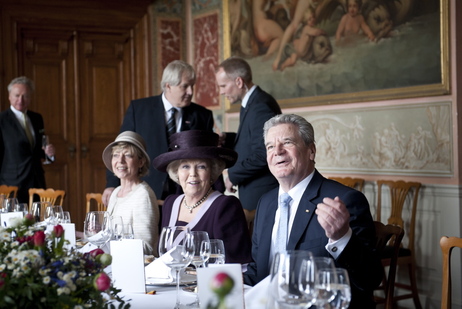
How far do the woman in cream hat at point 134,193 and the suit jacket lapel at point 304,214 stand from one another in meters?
1.26

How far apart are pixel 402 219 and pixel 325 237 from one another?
3.15 meters

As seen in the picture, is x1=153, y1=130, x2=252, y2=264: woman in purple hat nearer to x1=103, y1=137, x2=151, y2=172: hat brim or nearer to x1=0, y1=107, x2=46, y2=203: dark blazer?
x1=103, y1=137, x2=151, y2=172: hat brim

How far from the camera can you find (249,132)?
4.76m

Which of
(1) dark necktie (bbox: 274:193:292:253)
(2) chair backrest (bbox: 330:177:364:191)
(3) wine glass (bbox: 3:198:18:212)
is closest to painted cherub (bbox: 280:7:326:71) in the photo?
(2) chair backrest (bbox: 330:177:364:191)

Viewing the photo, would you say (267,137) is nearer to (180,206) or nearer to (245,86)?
(180,206)

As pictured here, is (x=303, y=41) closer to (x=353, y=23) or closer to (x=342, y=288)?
(x=353, y=23)

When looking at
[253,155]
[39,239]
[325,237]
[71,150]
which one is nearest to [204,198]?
[325,237]

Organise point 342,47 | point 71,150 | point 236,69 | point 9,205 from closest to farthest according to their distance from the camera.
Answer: point 9,205, point 236,69, point 342,47, point 71,150

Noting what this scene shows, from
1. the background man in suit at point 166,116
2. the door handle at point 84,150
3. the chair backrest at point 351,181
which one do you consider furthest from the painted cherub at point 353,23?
the door handle at point 84,150

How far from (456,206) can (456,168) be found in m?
0.31

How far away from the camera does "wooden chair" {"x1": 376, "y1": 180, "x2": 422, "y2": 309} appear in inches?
207

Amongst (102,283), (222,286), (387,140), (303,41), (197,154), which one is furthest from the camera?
(303,41)

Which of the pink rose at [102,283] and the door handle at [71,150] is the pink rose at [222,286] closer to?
the pink rose at [102,283]

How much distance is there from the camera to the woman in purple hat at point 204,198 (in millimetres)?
3248
